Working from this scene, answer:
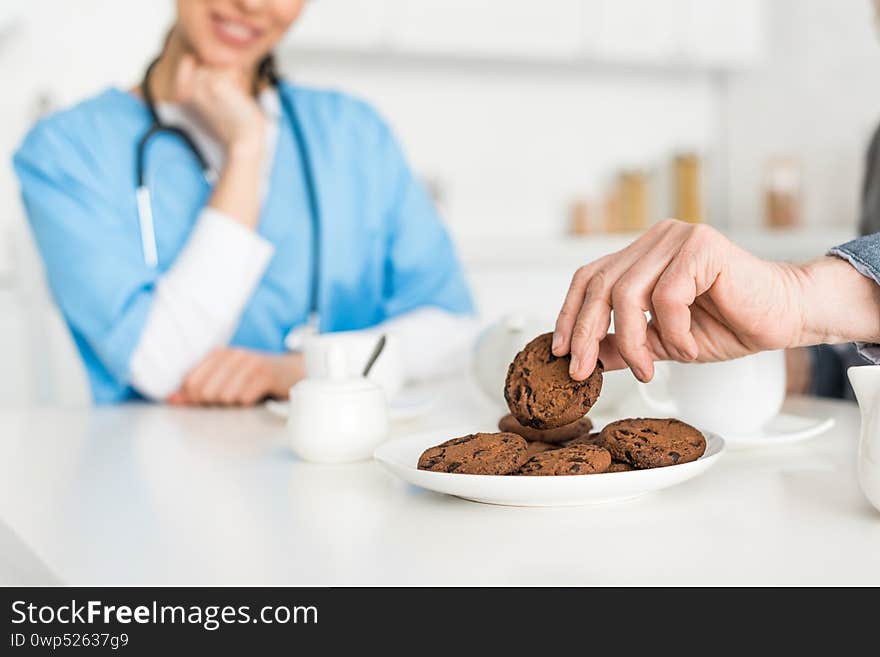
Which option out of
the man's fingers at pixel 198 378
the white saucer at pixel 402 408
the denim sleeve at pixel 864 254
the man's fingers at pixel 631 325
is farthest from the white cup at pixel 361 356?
the denim sleeve at pixel 864 254

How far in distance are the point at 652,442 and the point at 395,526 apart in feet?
0.63

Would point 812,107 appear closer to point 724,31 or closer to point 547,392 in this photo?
point 724,31

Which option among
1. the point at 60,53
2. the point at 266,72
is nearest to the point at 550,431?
the point at 266,72

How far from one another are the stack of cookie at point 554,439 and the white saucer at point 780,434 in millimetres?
177

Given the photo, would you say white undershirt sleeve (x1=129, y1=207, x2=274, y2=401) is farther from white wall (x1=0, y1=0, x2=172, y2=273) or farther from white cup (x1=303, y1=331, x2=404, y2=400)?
white wall (x1=0, y1=0, x2=172, y2=273)

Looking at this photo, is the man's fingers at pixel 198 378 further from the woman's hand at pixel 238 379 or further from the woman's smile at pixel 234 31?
the woman's smile at pixel 234 31

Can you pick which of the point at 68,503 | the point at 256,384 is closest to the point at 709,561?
the point at 68,503

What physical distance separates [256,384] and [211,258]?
0.21 meters

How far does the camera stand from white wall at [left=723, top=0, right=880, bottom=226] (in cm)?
324

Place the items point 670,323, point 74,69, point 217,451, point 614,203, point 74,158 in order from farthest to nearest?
1. point 614,203
2. point 74,69
3. point 74,158
4. point 217,451
5. point 670,323

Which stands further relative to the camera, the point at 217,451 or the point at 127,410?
the point at 127,410

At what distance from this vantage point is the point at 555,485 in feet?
2.05
